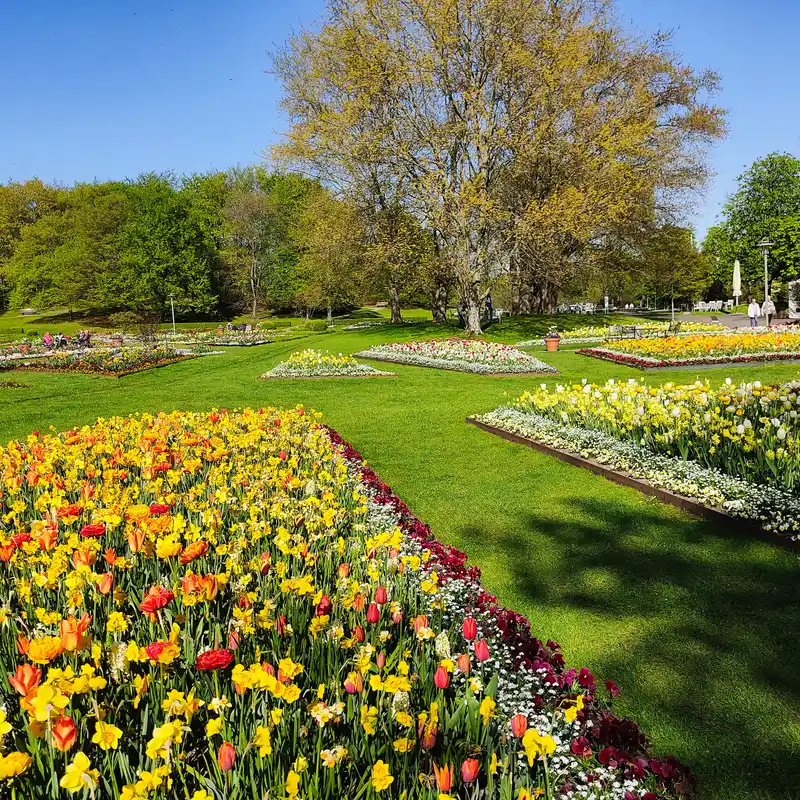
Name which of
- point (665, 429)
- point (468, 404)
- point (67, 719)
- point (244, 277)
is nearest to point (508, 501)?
point (665, 429)

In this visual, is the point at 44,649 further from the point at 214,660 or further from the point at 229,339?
the point at 229,339

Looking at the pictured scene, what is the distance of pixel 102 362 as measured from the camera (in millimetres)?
19859

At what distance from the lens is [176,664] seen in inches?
93.0

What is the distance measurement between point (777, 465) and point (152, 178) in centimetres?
7001

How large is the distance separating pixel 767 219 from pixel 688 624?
5556 centimetres

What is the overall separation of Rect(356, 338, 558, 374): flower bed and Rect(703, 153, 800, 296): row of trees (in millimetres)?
39432

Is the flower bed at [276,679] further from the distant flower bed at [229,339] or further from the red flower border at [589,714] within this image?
the distant flower bed at [229,339]

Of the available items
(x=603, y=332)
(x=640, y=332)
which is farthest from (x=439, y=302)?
(x=640, y=332)

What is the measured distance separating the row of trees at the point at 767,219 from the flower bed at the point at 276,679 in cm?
5364

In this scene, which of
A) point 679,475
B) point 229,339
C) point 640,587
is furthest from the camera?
point 229,339

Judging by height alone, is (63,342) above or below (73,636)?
above

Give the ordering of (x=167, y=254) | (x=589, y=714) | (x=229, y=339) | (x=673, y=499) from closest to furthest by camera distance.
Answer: (x=589, y=714) → (x=673, y=499) → (x=229, y=339) → (x=167, y=254)

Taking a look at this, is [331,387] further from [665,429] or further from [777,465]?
[777,465]

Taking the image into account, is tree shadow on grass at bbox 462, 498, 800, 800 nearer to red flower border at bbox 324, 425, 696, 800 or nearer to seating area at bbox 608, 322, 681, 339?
red flower border at bbox 324, 425, 696, 800
